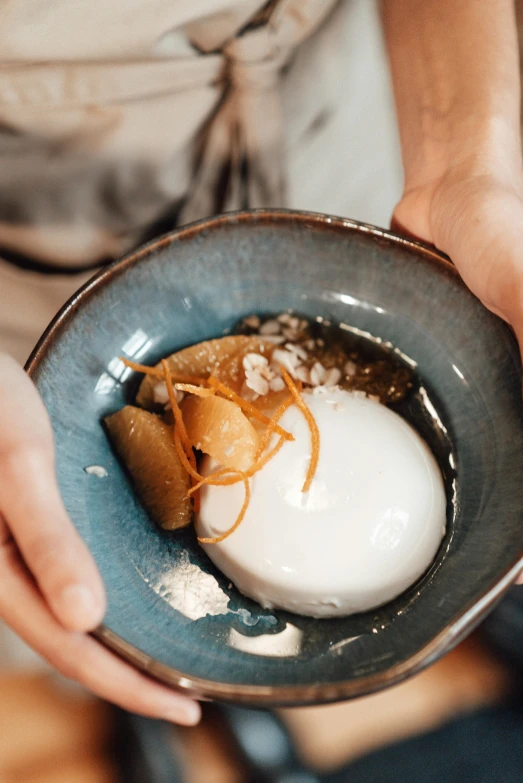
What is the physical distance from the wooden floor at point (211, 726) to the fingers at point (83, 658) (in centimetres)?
86

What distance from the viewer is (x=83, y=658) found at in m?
0.71

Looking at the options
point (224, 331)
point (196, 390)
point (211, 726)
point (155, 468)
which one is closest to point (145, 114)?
point (224, 331)

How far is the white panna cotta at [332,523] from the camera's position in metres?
0.88

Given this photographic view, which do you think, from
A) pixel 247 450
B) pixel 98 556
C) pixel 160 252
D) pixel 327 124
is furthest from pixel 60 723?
pixel 327 124

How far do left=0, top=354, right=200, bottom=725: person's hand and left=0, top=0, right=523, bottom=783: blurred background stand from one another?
30.0 inches

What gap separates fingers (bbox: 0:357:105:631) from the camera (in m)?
0.65

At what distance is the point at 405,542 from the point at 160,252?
24.2 inches

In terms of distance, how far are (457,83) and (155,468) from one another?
0.97 m

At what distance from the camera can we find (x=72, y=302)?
96 cm

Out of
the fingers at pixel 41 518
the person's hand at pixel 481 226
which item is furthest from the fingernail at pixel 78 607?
the person's hand at pixel 481 226

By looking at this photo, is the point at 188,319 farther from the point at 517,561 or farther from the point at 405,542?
the point at 517,561

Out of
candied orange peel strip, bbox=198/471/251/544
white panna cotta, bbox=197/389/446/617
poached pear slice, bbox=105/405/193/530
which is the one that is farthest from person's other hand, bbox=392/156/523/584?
poached pear slice, bbox=105/405/193/530

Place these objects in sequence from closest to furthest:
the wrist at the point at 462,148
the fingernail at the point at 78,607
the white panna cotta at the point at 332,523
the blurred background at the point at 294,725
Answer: the fingernail at the point at 78,607
the white panna cotta at the point at 332,523
the wrist at the point at 462,148
the blurred background at the point at 294,725

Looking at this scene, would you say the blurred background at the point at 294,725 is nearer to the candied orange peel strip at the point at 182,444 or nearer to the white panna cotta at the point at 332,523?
the white panna cotta at the point at 332,523
